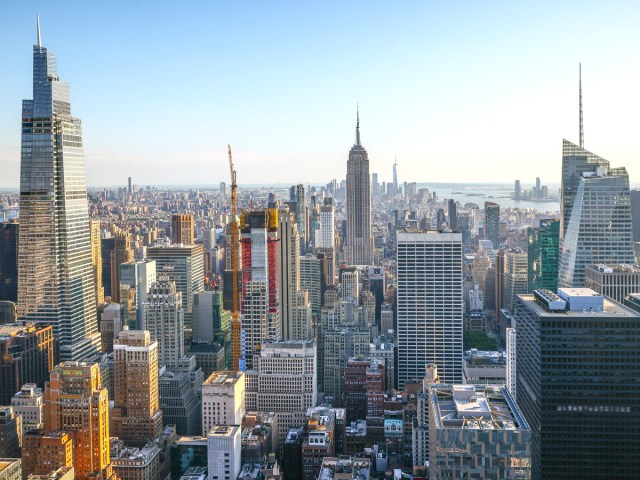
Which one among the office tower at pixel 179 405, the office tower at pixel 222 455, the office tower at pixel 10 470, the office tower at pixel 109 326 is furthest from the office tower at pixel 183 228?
the office tower at pixel 10 470

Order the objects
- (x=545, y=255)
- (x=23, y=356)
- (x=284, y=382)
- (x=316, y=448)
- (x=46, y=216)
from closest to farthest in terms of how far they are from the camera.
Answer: (x=316, y=448) → (x=23, y=356) → (x=284, y=382) → (x=46, y=216) → (x=545, y=255)

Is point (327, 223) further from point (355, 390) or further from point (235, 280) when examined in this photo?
point (355, 390)

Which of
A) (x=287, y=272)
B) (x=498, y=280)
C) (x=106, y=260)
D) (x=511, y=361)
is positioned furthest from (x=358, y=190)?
(x=511, y=361)

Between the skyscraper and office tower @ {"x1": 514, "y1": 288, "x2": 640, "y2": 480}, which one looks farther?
the skyscraper

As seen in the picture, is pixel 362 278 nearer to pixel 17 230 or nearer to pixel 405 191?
pixel 405 191

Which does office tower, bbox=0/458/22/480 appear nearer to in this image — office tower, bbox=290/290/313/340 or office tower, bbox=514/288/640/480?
office tower, bbox=514/288/640/480

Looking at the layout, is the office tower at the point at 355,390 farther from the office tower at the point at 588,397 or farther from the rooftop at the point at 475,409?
the rooftop at the point at 475,409

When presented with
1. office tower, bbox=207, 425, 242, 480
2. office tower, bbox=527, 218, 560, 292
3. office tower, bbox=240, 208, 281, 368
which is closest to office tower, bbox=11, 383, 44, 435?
office tower, bbox=207, 425, 242, 480
